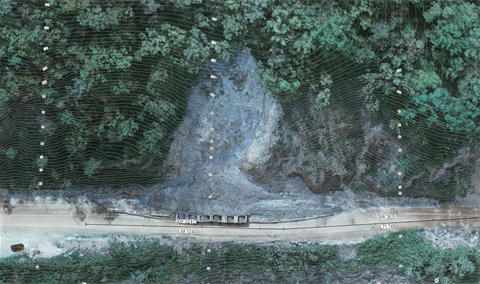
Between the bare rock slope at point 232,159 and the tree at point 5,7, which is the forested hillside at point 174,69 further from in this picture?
the bare rock slope at point 232,159

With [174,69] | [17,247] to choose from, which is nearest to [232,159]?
[174,69]

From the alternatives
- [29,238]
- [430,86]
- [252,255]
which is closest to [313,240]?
[252,255]

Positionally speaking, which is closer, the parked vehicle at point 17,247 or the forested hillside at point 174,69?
the forested hillside at point 174,69

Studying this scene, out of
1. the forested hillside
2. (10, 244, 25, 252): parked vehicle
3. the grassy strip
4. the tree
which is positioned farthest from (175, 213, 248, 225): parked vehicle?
the tree

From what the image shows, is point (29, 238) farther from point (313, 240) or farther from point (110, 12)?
point (313, 240)

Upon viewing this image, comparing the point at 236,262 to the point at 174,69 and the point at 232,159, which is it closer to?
the point at 232,159

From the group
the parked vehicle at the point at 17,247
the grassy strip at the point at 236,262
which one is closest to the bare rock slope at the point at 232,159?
the grassy strip at the point at 236,262
